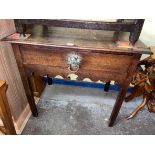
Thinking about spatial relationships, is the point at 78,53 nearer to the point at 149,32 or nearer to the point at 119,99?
the point at 119,99

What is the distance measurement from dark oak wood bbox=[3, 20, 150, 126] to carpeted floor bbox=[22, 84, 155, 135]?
0.43 m

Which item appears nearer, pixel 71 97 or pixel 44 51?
pixel 44 51

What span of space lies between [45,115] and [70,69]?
0.58m

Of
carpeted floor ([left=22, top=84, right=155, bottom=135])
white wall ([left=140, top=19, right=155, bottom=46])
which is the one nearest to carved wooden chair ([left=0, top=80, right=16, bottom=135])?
carpeted floor ([left=22, top=84, right=155, bottom=135])

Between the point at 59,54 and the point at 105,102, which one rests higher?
the point at 59,54

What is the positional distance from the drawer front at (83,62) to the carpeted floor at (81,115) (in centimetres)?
48

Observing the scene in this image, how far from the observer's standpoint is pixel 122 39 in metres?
0.84

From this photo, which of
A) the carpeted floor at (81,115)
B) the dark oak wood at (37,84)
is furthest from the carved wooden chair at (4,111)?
the dark oak wood at (37,84)

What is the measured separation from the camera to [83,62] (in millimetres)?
819

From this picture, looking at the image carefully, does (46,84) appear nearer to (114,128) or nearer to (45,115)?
(45,115)

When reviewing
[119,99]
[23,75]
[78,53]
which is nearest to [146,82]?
[119,99]

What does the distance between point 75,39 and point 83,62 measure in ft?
0.40

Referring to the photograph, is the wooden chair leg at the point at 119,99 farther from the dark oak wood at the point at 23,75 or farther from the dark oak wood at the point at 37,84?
the dark oak wood at the point at 37,84
